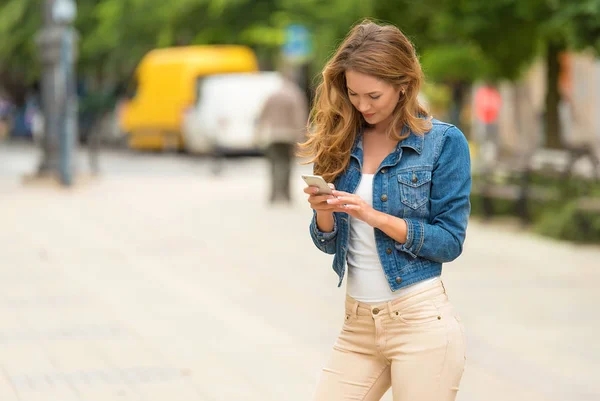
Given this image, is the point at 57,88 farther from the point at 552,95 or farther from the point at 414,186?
the point at 414,186

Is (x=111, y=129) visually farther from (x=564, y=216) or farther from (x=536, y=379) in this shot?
(x=536, y=379)

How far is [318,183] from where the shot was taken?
337 cm

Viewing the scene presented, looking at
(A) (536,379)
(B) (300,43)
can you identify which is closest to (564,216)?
(A) (536,379)

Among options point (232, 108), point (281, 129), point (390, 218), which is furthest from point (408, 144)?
point (232, 108)

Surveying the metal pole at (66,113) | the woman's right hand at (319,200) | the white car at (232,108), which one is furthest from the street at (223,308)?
the white car at (232,108)

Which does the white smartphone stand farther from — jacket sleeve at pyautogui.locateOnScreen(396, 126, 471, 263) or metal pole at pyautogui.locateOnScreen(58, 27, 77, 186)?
metal pole at pyautogui.locateOnScreen(58, 27, 77, 186)

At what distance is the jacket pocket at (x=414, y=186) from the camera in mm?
3549

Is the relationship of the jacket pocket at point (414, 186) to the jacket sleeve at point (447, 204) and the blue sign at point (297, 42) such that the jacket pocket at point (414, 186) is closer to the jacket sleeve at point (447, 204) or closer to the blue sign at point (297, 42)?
the jacket sleeve at point (447, 204)

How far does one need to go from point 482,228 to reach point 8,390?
358 inches

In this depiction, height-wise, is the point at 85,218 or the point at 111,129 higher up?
the point at 85,218

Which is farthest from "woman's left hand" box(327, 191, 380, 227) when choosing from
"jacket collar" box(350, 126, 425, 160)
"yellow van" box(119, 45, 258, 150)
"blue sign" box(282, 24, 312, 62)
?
"yellow van" box(119, 45, 258, 150)

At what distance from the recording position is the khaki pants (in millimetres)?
3527

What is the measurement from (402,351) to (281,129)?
44.4 feet

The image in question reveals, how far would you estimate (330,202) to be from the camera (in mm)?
3381
